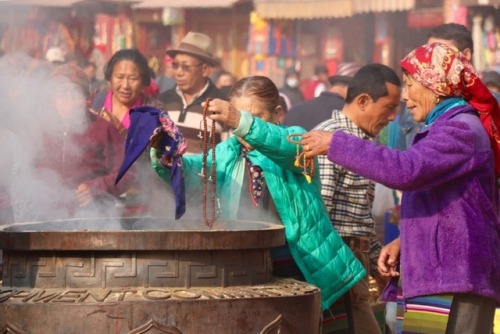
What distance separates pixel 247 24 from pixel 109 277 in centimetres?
1681

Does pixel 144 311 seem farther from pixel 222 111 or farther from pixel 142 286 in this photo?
pixel 222 111

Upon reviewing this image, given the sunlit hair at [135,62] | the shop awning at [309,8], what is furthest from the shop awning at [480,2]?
the sunlit hair at [135,62]

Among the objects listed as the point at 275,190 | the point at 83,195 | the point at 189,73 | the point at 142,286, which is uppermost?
the point at 189,73

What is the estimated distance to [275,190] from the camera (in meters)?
5.33

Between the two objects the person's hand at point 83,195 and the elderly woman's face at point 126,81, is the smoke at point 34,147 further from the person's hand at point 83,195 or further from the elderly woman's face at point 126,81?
the elderly woman's face at point 126,81

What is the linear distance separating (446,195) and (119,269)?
139 centimetres

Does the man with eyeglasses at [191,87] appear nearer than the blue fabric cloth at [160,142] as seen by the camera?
No

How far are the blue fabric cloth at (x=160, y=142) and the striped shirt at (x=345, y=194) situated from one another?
1118 millimetres

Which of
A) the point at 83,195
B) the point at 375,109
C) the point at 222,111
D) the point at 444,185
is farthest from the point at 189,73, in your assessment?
the point at 444,185

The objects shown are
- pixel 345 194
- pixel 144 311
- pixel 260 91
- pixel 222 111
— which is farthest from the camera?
pixel 345 194

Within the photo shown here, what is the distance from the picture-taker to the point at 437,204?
4664 millimetres

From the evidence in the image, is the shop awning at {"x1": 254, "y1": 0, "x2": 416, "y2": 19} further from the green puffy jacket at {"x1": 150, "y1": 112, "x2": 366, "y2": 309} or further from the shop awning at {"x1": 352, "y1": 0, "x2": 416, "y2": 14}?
the green puffy jacket at {"x1": 150, "y1": 112, "x2": 366, "y2": 309}

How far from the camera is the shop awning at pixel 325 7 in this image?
1783cm

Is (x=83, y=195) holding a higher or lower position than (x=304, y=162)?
lower
